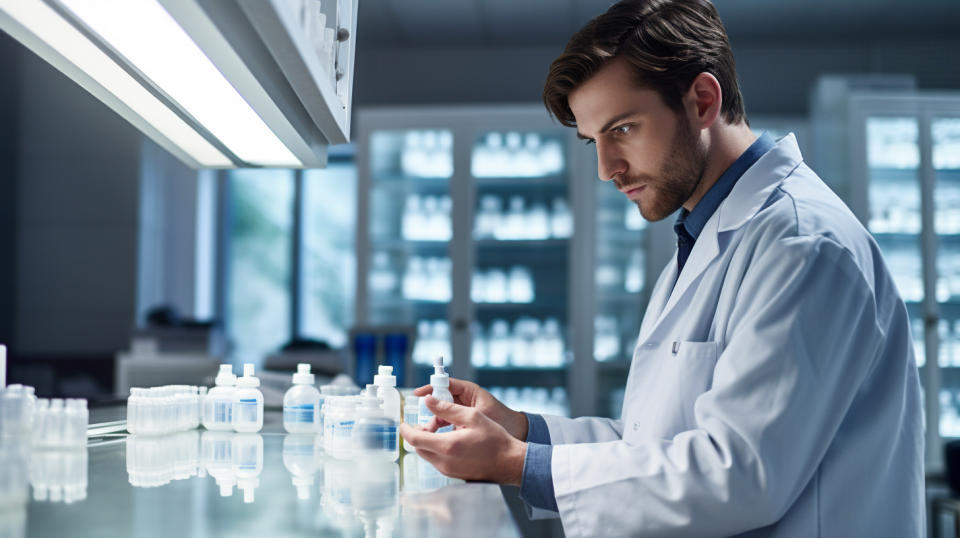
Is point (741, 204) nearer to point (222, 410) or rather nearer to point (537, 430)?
point (537, 430)

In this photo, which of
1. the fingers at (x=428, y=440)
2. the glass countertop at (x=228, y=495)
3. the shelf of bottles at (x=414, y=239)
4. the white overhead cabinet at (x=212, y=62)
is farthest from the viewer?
the shelf of bottles at (x=414, y=239)

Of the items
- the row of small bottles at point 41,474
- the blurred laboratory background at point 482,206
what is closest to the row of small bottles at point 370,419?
the row of small bottles at point 41,474

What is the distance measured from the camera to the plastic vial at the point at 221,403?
151 centimetres

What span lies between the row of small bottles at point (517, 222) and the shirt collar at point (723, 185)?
10.2ft

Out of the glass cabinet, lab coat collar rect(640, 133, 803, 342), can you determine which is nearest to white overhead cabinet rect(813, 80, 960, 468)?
the glass cabinet

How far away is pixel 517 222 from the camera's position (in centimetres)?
459

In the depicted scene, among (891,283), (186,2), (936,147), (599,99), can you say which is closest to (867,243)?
(891,283)

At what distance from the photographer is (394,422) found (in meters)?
1.22

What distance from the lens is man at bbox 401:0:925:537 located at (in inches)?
39.6

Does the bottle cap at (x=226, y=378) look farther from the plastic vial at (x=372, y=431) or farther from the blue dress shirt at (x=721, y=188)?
the blue dress shirt at (x=721, y=188)

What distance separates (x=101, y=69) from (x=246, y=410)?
69 centimetres

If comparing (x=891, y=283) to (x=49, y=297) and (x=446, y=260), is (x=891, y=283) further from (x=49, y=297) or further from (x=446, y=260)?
(x=49, y=297)

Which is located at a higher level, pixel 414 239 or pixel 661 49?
pixel 661 49

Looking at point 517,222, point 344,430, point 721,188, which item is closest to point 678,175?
point 721,188
